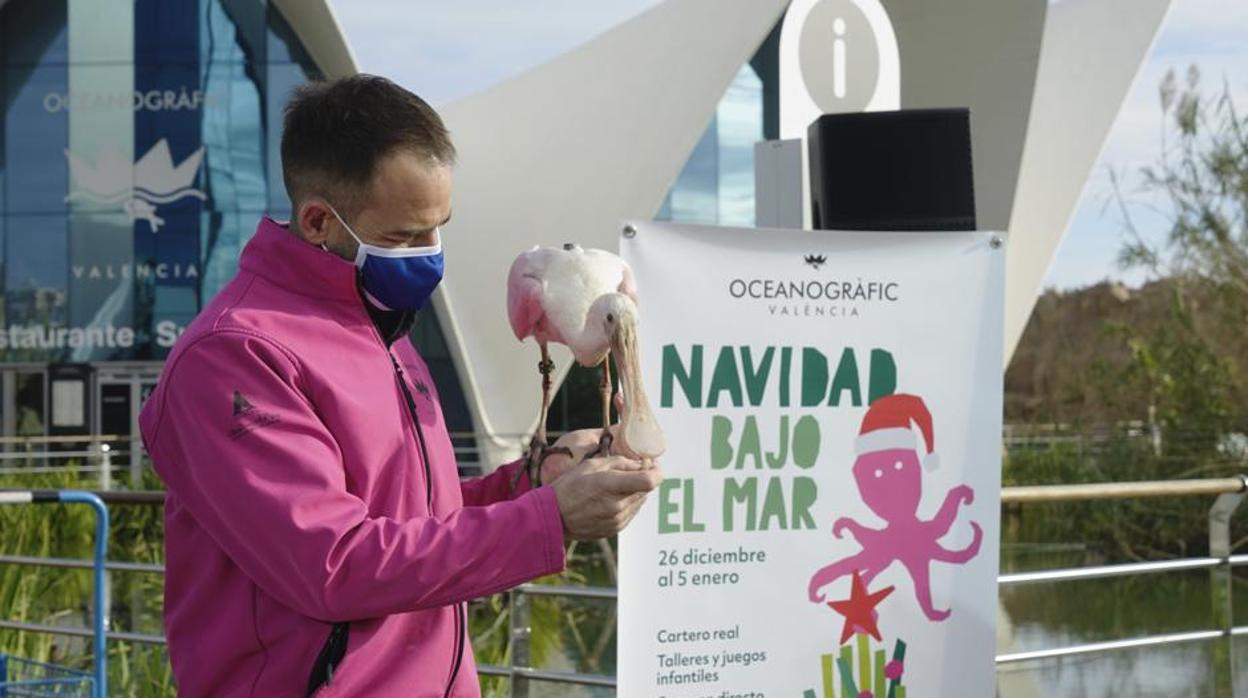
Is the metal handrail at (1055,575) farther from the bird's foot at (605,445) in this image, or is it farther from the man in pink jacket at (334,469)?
the man in pink jacket at (334,469)

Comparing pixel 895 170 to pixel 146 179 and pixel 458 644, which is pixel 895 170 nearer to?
pixel 458 644

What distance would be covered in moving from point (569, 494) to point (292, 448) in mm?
262

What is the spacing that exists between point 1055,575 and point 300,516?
9.77 ft

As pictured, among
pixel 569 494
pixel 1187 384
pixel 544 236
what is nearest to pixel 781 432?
pixel 569 494

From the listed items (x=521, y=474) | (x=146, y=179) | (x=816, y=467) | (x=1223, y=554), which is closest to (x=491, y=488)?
(x=521, y=474)

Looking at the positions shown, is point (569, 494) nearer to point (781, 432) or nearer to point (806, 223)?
point (781, 432)

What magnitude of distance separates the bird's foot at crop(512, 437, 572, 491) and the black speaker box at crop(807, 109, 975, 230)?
138 centimetres

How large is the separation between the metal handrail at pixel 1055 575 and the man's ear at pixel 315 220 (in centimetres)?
194

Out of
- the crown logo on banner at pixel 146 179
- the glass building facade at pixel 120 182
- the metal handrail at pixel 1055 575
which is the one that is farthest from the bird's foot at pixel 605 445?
the crown logo on banner at pixel 146 179

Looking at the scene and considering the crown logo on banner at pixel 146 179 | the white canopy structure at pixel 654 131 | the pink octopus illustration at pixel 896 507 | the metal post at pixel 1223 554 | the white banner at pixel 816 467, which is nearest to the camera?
the white banner at pixel 816 467

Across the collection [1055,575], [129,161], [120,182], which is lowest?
[1055,575]

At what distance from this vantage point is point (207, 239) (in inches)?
843

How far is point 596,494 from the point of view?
1.57m

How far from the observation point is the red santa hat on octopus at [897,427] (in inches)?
112
